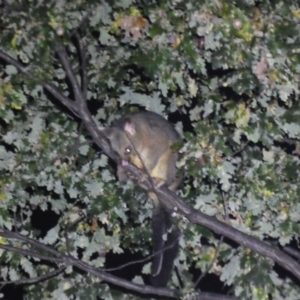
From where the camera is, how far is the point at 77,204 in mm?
5090

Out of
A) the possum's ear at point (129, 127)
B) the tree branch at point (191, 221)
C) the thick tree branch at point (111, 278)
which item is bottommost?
the thick tree branch at point (111, 278)

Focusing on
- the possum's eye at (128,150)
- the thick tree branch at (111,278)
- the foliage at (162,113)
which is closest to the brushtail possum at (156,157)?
the possum's eye at (128,150)

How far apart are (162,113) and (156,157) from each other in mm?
391

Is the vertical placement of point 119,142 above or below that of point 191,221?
above

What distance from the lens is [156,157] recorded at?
515 cm

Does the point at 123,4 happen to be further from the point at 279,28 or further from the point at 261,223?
the point at 261,223

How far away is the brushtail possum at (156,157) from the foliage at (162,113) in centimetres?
10

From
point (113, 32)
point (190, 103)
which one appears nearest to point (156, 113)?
point (190, 103)

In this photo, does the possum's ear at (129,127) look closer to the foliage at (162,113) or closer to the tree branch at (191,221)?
the foliage at (162,113)

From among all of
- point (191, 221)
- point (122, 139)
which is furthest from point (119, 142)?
point (191, 221)

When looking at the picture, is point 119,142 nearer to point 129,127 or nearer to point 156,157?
point 129,127

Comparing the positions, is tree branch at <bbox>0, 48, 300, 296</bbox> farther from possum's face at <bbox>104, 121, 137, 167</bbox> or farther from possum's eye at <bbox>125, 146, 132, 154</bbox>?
possum's eye at <bbox>125, 146, 132, 154</bbox>

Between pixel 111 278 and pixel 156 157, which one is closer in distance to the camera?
pixel 111 278

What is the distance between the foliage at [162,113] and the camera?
3891mm
